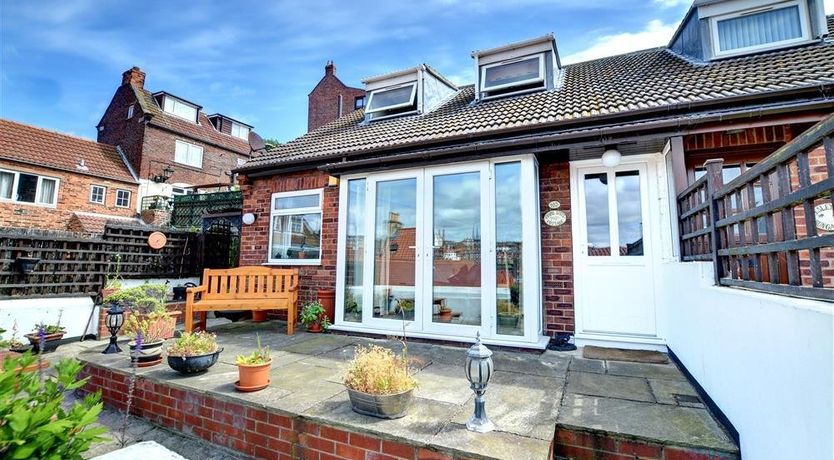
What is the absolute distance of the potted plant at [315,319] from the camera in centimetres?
579

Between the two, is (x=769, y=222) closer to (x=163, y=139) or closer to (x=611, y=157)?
(x=611, y=157)

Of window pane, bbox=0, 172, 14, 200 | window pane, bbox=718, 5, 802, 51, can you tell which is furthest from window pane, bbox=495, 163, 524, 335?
window pane, bbox=0, 172, 14, 200

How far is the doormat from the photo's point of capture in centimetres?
414

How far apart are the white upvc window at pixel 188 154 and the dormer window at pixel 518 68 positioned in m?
18.6

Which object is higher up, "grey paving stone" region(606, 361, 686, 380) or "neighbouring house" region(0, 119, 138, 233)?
"neighbouring house" region(0, 119, 138, 233)

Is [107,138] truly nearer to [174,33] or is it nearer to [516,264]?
[174,33]

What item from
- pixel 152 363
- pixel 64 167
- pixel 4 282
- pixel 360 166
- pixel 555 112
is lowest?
pixel 152 363

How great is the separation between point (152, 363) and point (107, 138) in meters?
22.4

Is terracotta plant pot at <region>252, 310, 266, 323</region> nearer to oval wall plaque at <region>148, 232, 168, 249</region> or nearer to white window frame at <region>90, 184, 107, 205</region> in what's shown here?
oval wall plaque at <region>148, 232, 168, 249</region>

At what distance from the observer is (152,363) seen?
3.94 metres

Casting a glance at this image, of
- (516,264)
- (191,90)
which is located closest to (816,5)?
(516,264)

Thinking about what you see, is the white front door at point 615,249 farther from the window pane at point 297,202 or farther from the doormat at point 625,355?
the window pane at point 297,202

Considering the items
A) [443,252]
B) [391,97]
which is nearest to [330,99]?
[391,97]

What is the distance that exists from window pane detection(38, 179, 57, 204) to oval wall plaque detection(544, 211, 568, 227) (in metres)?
19.4
